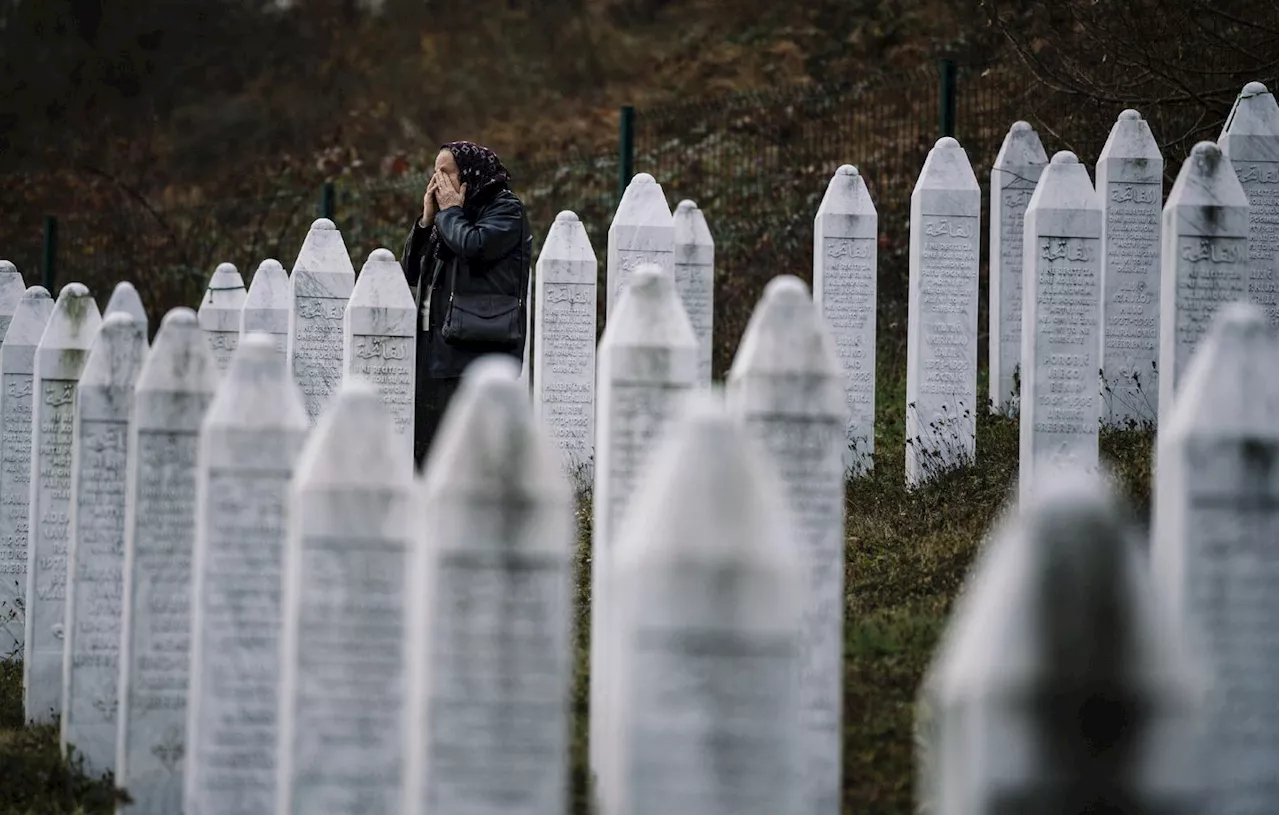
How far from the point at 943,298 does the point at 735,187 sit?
8.31 m

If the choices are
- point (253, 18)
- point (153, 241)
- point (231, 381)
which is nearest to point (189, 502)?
point (231, 381)

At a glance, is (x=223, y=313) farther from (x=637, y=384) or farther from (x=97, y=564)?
(x=637, y=384)

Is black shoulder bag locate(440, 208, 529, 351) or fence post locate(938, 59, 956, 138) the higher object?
fence post locate(938, 59, 956, 138)

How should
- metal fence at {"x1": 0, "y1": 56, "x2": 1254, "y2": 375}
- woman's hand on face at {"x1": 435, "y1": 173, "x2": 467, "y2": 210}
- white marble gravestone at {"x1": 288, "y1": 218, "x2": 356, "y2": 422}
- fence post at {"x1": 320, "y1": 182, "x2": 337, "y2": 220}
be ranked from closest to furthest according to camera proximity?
woman's hand on face at {"x1": 435, "y1": 173, "x2": 467, "y2": 210}
white marble gravestone at {"x1": 288, "y1": 218, "x2": 356, "y2": 422}
metal fence at {"x1": 0, "y1": 56, "x2": 1254, "y2": 375}
fence post at {"x1": 320, "y1": 182, "x2": 337, "y2": 220}

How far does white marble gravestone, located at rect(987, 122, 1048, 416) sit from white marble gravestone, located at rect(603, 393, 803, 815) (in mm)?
8966

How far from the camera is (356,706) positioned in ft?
19.5

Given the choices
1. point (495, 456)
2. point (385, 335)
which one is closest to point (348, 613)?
point (495, 456)

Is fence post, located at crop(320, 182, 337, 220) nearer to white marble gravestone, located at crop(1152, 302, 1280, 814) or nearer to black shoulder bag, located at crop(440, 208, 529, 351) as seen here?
black shoulder bag, located at crop(440, 208, 529, 351)

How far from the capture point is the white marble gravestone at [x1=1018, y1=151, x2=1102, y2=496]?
10.2m

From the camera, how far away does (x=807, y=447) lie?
655 centimetres

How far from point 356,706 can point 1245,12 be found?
1233cm

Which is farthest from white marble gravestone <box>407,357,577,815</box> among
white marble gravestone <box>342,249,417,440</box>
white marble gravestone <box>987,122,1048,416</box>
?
white marble gravestone <box>987,122,1048,416</box>

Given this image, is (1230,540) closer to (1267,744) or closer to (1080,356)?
(1267,744)

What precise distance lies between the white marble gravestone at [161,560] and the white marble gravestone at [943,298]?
5.80 meters
